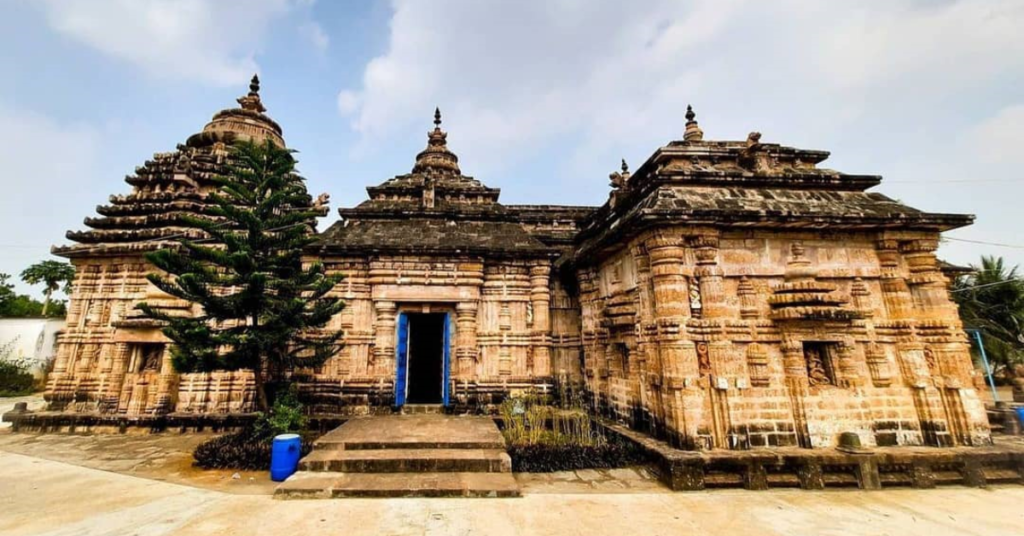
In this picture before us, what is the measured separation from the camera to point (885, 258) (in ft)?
24.9

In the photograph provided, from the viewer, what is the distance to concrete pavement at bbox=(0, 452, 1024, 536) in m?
4.74

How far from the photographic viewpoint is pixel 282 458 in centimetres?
653

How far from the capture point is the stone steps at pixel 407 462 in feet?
21.0

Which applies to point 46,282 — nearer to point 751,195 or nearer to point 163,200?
point 163,200

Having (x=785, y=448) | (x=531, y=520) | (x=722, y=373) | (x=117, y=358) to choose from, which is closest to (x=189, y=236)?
(x=117, y=358)

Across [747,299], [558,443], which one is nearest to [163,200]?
[558,443]

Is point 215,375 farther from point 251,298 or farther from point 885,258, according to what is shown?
point 885,258

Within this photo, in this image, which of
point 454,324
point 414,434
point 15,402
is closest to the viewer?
point 414,434

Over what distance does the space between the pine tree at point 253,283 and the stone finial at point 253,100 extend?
338 inches

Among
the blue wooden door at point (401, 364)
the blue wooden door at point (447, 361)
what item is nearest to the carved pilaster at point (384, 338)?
the blue wooden door at point (401, 364)

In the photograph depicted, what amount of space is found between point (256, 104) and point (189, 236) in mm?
6836

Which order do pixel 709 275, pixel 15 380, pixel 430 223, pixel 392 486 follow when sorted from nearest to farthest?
pixel 392 486, pixel 709 275, pixel 430 223, pixel 15 380

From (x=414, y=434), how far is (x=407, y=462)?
1038mm

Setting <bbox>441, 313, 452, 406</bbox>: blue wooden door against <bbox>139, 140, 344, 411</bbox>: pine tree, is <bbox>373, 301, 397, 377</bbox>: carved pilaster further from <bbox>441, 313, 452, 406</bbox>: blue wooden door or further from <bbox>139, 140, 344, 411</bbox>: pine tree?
<bbox>441, 313, 452, 406</bbox>: blue wooden door
